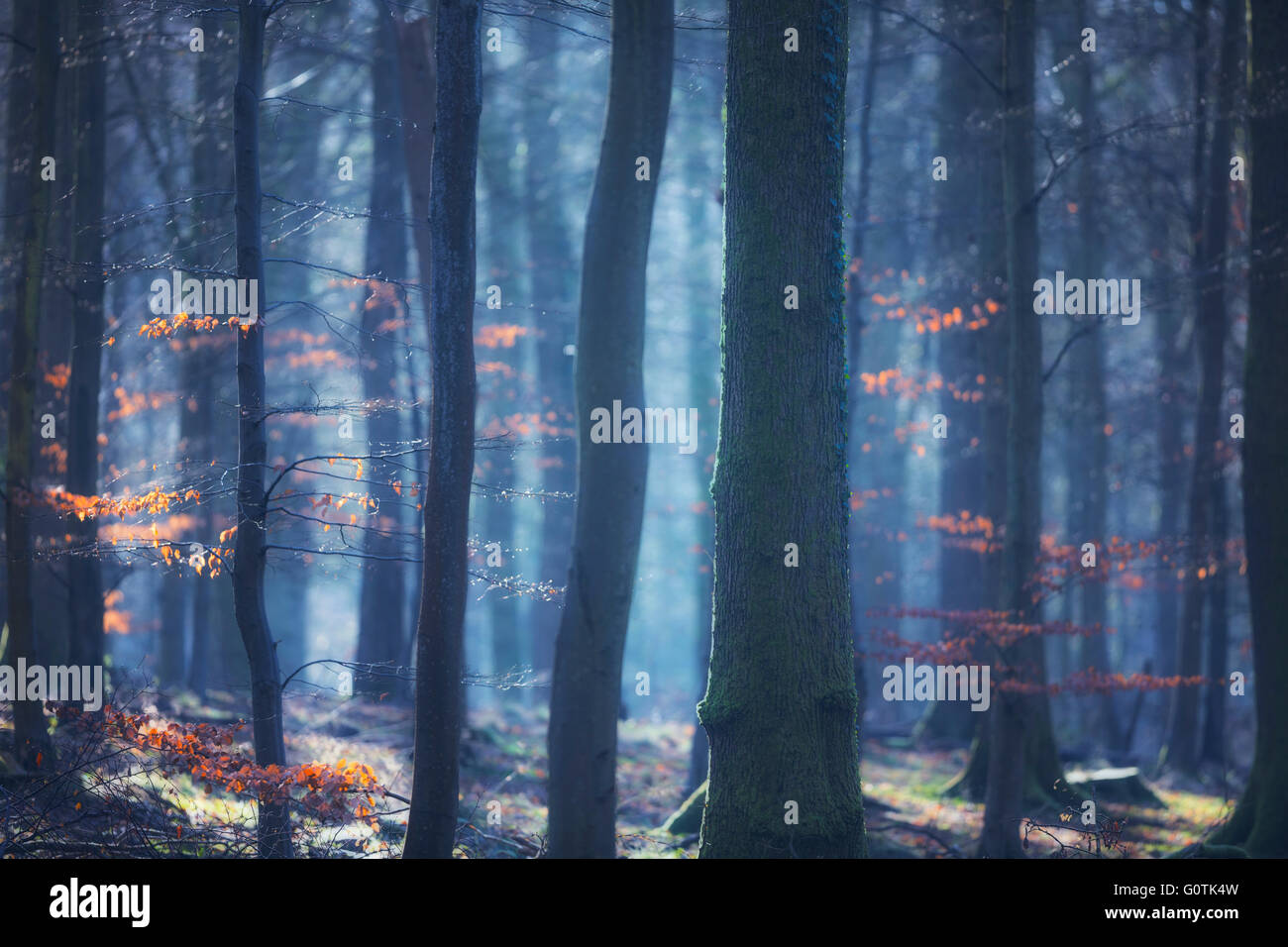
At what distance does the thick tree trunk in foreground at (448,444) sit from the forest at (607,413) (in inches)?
1.2

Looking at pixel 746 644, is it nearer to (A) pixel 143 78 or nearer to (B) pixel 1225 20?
(B) pixel 1225 20

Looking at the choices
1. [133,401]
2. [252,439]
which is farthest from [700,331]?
[252,439]

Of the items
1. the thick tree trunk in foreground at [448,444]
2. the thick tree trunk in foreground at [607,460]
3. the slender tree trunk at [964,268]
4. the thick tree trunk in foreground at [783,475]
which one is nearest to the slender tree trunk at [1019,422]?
the slender tree trunk at [964,268]

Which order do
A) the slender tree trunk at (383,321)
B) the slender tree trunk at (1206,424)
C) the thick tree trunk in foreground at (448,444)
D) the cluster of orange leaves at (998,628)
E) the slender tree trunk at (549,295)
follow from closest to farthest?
the thick tree trunk in foreground at (448,444) < the cluster of orange leaves at (998,628) < the slender tree trunk at (1206,424) < the slender tree trunk at (383,321) < the slender tree trunk at (549,295)

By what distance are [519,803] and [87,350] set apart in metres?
6.74

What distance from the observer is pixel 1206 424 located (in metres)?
13.7

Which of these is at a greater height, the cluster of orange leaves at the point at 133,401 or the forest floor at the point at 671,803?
the cluster of orange leaves at the point at 133,401

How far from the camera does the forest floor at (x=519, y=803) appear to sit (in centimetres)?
759

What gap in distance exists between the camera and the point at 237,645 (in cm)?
1675

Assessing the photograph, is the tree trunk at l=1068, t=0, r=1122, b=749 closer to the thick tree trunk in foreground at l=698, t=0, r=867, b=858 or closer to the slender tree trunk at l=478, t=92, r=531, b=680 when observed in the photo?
the thick tree trunk in foreground at l=698, t=0, r=867, b=858

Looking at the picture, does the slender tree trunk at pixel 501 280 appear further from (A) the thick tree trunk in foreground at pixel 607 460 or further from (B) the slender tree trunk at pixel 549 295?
(A) the thick tree trunk in foreground at pixel 607 460

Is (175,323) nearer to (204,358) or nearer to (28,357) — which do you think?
(28,357)

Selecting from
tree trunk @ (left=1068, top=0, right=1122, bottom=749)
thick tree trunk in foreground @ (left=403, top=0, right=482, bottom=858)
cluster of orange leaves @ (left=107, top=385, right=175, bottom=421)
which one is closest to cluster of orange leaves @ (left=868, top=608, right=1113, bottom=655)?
tree trunk @ (left=1068, top=0, right=1122, bottom=749)
